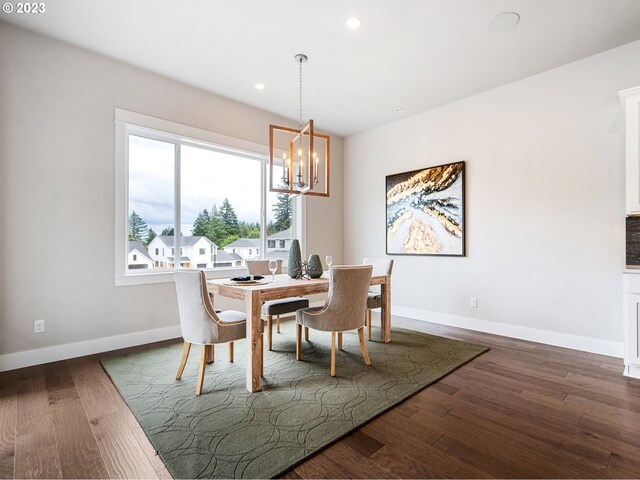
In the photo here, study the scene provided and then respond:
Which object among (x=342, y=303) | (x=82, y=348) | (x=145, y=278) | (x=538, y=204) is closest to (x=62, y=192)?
(x=145, y=278)

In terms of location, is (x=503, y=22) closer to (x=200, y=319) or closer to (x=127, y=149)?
(x=200, y=319)

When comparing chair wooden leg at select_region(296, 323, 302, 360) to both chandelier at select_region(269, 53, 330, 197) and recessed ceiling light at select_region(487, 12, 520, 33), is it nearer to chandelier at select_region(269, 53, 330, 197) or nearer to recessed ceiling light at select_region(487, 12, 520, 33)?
chandelier at select_region(269, 53, 330, 197)

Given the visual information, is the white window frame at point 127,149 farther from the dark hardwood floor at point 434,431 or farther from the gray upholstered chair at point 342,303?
the gray upholstered chair at point 342,303

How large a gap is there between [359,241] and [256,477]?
14.0ft

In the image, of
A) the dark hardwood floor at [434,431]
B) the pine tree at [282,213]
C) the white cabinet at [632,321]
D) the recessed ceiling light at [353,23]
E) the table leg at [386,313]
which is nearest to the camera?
the dark hardwood floor at [434,431]

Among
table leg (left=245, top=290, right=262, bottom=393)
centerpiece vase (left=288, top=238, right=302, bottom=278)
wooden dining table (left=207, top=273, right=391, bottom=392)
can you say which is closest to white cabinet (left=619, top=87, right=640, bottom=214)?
wooden dining table (left=207, top=273, right=391, bottom=392)

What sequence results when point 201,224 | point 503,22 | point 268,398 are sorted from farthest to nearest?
point 201,224 < point 503,22 < point 268,398

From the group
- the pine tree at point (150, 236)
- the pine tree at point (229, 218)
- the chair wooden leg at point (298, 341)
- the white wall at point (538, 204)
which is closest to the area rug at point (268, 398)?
the chair wooden leg at point (298, 341)

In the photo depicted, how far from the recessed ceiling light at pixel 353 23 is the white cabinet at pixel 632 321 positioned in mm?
3020

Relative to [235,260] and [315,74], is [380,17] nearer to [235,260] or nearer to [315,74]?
[315,74]

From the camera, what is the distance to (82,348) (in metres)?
3.12

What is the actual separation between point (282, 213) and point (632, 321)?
407cm

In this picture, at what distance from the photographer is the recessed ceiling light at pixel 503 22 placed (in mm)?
2639

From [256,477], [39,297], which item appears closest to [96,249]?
[39,297]
